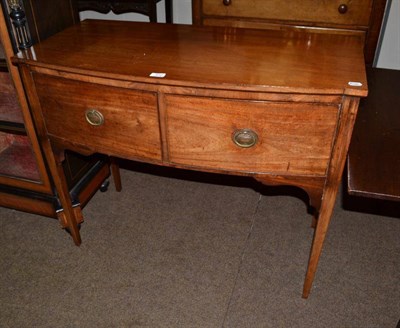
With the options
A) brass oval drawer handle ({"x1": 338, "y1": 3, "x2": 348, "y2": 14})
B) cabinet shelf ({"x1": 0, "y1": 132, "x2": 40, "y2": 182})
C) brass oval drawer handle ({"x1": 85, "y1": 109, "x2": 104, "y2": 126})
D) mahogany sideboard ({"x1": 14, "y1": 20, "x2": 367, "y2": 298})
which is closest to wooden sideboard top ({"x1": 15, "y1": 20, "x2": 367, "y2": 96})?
mahogany sideboard ({"x1": 14, "y1": 20, "x2": 367, "y2": 298})

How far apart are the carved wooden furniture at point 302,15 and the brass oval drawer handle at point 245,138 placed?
2.78 ft

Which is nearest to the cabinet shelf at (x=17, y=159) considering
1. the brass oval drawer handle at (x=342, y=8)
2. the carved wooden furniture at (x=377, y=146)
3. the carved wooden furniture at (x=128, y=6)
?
the carved wooden furniture at (x=128, y=6)

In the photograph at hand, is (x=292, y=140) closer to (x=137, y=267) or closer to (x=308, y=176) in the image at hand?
(x=308, y=176)

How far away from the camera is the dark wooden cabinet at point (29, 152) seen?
151 cm

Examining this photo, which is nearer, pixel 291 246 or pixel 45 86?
pixel 45 86

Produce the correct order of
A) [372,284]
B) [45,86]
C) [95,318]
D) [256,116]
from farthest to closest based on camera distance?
[372,284] < [95,318] < [45,86] < [256,116]

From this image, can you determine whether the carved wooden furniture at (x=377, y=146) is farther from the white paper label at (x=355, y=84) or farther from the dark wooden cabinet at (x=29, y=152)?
the dark wooden cabinet at (x=29, y=152)

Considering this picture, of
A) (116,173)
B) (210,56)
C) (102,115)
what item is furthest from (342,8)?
(116,173)

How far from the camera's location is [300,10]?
5.86 ft

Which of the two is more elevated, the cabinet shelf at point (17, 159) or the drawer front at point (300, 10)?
the drawer front at point (300, 10)

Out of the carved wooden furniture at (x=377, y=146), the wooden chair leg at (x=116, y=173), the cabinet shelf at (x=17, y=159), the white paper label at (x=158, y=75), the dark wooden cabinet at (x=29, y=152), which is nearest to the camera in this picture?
the carved wooden furniture at (x=377, y=146)

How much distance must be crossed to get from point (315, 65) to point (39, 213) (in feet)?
4.76

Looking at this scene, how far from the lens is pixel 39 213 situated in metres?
1.97

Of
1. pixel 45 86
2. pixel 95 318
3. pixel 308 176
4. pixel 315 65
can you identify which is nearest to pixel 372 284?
pixel 308 176
